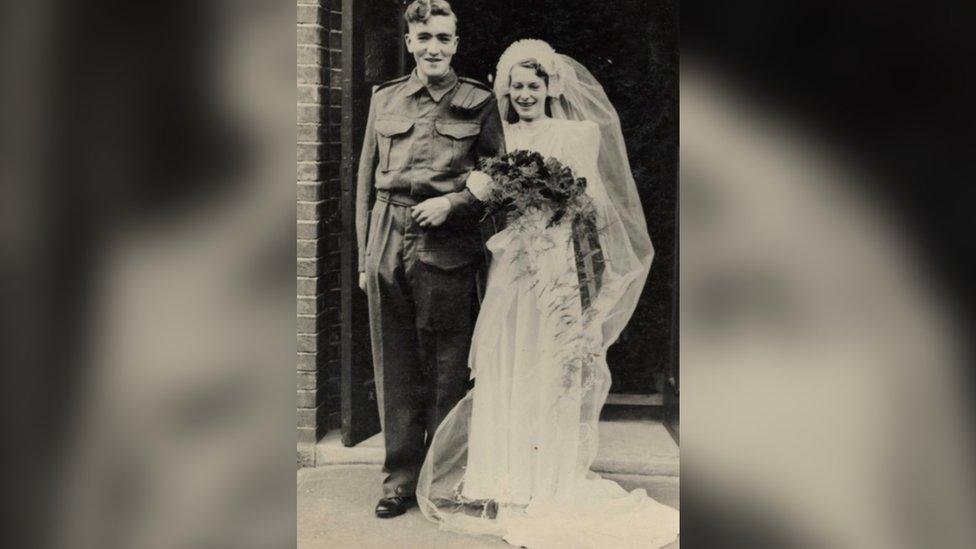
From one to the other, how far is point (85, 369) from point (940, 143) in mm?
3238

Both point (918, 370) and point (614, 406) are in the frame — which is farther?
point (918, 370)

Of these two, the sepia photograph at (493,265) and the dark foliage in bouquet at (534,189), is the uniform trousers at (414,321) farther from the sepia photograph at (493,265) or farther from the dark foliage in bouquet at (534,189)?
the dark foliage in bouquet at (534,189)

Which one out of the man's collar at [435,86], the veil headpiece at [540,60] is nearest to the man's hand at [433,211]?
the man's collar at [435,86]

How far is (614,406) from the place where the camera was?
3213mm

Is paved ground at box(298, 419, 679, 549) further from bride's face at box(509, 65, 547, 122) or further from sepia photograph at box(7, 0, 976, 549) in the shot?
bride's face at box(509, 65, 547, 122)

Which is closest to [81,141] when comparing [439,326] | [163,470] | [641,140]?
[163,470]

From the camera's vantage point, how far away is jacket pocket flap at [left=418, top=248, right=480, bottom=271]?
3.17m

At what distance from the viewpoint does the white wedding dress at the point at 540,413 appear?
318cm

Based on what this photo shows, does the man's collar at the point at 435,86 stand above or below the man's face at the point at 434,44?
below

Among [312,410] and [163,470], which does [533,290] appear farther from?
[163,470]

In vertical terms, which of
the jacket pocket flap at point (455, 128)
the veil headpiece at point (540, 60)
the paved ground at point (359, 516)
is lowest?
the paved ground at point (359, 516)

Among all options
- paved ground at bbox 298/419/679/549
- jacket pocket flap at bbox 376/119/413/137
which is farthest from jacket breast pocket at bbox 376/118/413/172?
paved ground at bbox 298/419/679/549

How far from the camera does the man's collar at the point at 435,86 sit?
3.13 m

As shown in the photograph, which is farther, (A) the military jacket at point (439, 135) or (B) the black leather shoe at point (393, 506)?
(B) the black leather shoe at point (393, 506)
